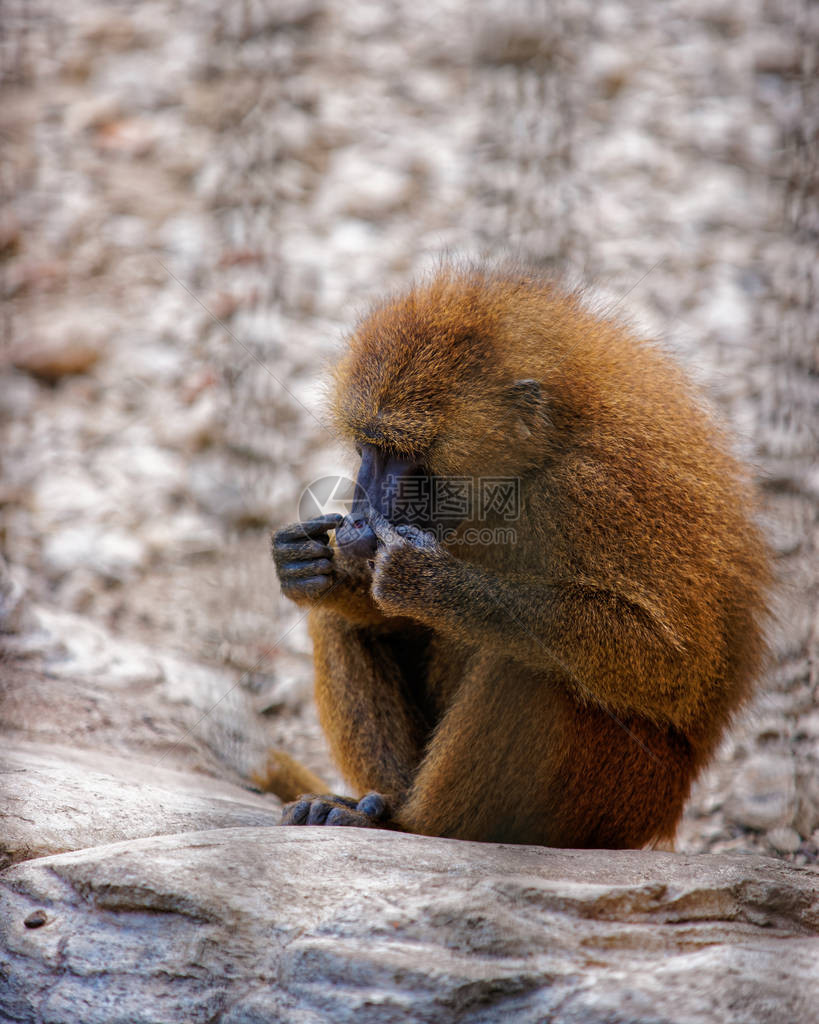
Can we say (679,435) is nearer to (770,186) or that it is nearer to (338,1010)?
(338,1010)

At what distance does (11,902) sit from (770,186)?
734 centimetres

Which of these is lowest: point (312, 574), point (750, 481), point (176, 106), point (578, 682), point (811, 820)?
point (811, 820)

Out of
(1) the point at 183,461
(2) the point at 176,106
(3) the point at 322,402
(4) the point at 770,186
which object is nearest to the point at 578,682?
(3) the point at 322,402

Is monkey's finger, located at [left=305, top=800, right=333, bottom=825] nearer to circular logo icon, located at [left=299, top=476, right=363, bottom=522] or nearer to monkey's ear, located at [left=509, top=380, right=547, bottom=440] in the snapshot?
circular logo icon, located at [left=299, top=476, right=363, bottom=522]

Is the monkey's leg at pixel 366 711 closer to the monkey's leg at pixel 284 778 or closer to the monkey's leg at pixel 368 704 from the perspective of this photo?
the monkey's leg at pixel 368 704

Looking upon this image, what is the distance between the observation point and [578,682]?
12.2 ft

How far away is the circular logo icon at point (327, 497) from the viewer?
15.7 ft

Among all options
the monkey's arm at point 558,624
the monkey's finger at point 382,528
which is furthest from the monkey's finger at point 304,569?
the monkey's arm at point 558,624

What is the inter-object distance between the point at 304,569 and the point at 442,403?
3.01 feet

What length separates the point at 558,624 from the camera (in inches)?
146

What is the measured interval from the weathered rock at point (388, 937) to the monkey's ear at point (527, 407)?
1.53m

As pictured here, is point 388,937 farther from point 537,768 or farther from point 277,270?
point 277,270

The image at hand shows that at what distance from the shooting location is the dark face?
4.01m

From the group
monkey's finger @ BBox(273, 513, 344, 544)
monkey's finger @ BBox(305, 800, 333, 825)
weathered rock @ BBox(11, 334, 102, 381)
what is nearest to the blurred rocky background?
weathered rock @ BBox(11, 334, 102, 381)
